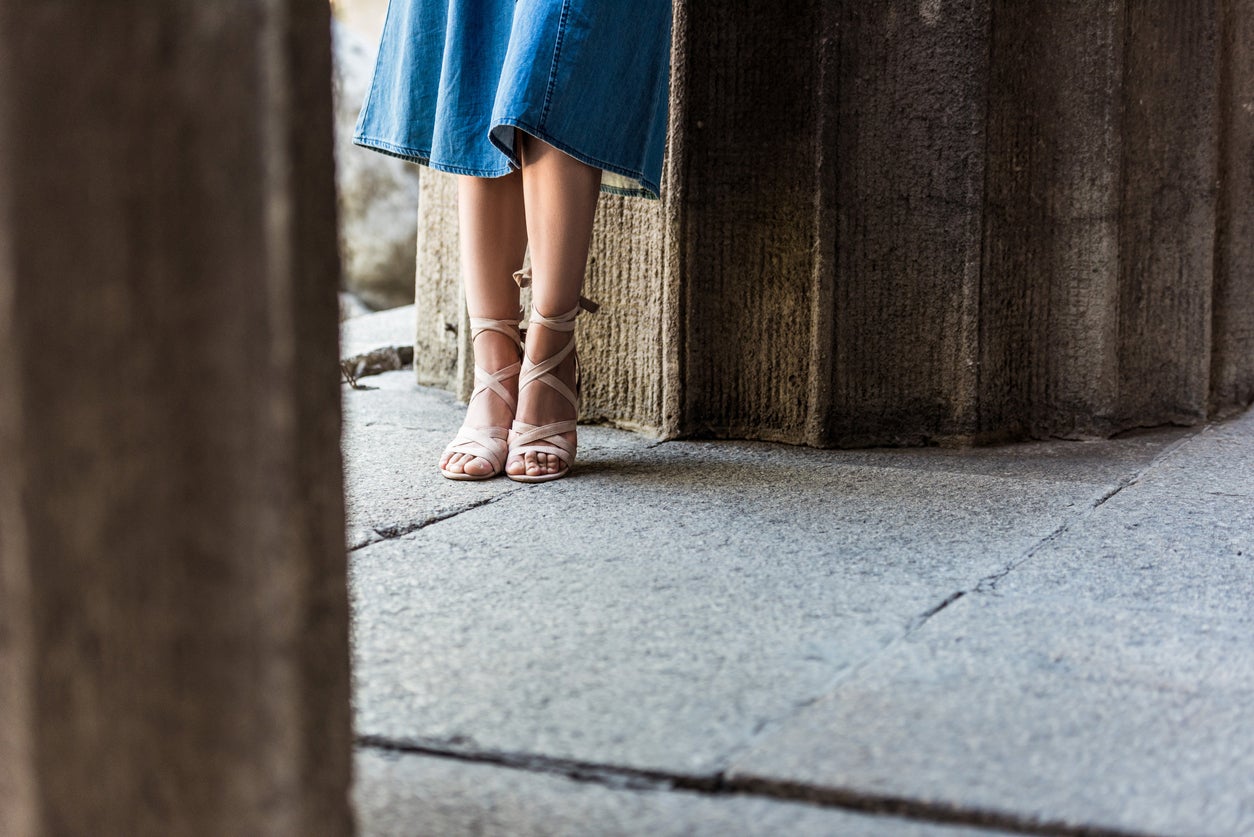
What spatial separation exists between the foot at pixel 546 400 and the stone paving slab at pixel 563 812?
1091 millimetres

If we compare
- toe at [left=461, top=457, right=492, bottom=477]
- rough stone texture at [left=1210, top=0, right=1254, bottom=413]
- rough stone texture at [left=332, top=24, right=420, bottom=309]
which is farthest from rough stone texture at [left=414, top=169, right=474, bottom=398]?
rough stone texture at [left=332, top=24, right=420, bottom=309]

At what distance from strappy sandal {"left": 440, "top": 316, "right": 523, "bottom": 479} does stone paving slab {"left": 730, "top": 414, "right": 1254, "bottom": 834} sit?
2.89 ft

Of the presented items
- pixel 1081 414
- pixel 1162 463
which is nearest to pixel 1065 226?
pixel 1081 414

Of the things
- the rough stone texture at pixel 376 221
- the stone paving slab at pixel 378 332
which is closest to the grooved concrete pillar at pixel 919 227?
the stone paving slab at pixel 378 332

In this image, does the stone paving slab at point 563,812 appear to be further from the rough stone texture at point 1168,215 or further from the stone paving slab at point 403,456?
the rough stone texture at point 1168,215

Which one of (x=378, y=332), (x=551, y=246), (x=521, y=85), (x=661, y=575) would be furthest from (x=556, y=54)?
(x=378, y=332)

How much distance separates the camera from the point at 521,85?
1.83 metres

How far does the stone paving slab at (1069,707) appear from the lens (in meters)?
0.82

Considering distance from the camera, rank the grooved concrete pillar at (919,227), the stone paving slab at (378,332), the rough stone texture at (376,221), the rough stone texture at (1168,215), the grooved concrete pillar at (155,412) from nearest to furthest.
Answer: the grooved concrete pillar at (155,412)
the grooved concrete pillar at (919,227)
the rough stone texture at (1168,215)
the stone paving slab at (378,332)
the rough stone texture at (376,221)

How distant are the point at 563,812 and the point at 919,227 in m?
1.63

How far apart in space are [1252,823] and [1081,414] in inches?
64.1

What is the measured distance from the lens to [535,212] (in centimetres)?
196

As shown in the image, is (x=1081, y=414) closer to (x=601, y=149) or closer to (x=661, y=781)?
(x=601, y=149)

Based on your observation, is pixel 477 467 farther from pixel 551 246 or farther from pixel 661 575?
pixel 661 575
